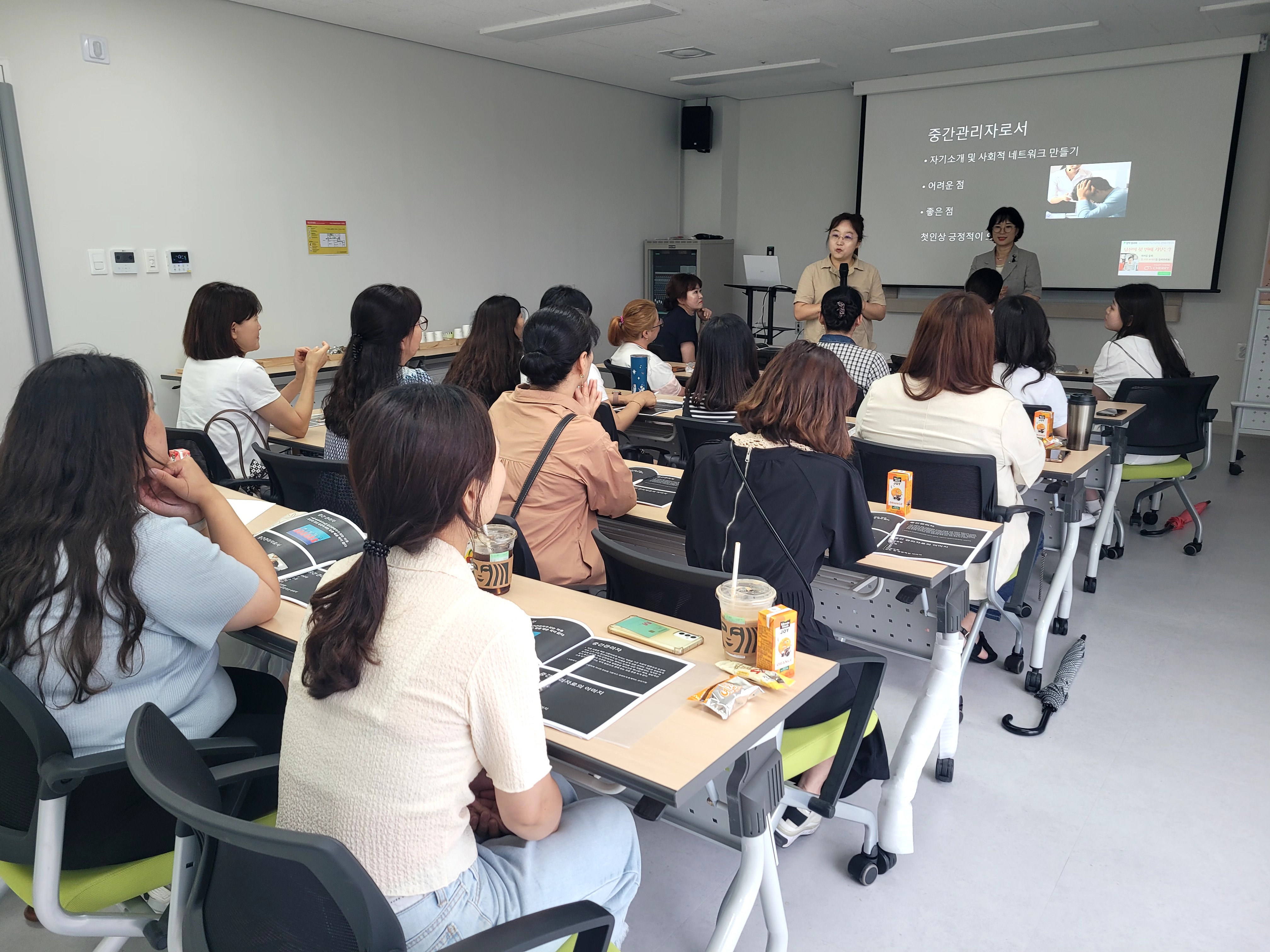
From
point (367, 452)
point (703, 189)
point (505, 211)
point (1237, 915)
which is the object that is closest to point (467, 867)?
point (367, 452)

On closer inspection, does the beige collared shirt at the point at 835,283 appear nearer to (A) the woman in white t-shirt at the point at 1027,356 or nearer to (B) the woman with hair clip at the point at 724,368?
(A) the woman in white t-shirt at the point at 1027,356

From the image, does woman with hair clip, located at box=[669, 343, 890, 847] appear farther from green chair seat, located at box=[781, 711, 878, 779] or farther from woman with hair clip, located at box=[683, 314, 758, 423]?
woman with hair clip, located at box=[683, 314, 758, 423]

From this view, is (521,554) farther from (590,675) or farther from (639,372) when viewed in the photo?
(639,372)

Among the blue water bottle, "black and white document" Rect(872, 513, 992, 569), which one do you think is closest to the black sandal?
"black and white document" Rect(872, 513, 992, 569)

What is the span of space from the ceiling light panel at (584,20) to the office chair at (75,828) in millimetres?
5343

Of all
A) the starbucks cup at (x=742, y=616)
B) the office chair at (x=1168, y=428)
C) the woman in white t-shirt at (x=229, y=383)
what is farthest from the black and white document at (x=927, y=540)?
the office chair at (x=1168, y=428)

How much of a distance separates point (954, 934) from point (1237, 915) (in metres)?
0.66

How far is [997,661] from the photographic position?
3.32 metres

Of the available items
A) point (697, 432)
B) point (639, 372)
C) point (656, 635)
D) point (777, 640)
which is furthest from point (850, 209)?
point (777, 640)

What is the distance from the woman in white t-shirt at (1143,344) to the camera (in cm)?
458

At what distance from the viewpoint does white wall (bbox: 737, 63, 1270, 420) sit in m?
6.96

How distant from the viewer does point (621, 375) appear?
5.23 m

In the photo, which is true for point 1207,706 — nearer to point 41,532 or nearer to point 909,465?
point 909,465

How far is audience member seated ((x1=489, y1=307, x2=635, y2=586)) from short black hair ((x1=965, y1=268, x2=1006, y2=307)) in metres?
3.92
